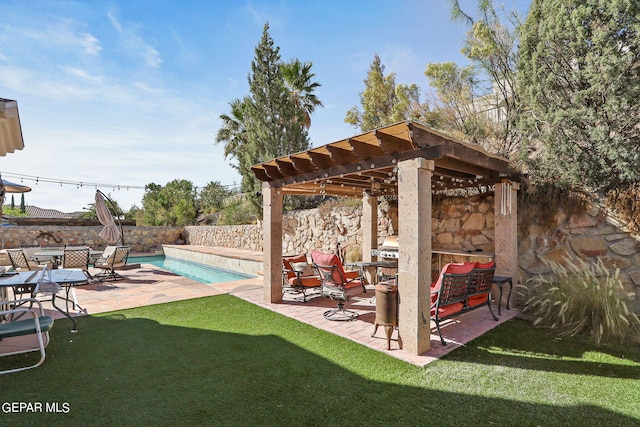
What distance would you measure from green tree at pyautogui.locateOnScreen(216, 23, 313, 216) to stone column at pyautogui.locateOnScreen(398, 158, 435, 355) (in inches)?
455

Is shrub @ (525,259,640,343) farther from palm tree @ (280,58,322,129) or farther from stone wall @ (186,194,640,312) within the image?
palm tree @ (280,58,322,129)

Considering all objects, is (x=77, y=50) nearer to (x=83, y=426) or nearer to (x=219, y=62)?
(x=219, y=62)

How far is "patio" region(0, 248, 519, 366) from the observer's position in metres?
4.50

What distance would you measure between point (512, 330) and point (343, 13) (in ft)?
29.3

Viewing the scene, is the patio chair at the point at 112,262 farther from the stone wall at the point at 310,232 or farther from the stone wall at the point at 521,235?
the stone wall at the point at 521,235

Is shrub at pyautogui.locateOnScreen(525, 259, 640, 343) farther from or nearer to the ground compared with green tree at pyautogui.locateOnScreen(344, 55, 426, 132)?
nearer to the ground

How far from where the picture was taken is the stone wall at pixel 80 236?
17.1m

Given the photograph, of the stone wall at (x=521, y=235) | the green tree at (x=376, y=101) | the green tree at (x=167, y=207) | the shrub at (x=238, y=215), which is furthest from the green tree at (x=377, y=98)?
the green tree at (x=167, y=207)

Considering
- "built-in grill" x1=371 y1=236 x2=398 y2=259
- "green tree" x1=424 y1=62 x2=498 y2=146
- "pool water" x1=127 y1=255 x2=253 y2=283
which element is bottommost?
"pool water" x1=127 y1=255 x2=253 y2=283

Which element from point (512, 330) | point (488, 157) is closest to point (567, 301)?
point (512, 330)

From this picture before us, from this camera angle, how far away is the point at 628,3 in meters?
4.50

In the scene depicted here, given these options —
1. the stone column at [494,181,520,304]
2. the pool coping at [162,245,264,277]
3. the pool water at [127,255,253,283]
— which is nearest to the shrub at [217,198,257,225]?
the pool coping at [162,245,264,277]

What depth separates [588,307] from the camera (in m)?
4.80

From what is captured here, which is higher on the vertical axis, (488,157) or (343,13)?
(343,13)
